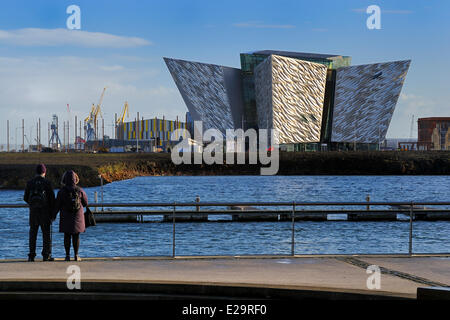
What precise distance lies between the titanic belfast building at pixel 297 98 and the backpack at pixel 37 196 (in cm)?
9447

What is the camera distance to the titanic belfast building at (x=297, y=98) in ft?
349

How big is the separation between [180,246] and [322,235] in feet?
25.0

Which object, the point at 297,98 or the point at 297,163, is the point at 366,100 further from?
the point at 297,163

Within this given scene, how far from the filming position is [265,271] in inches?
388

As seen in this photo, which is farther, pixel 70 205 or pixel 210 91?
pixel 210 91

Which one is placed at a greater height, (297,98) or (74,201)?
(297,98)

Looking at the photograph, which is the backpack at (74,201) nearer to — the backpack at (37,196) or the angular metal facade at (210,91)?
the backpack at (37,196)

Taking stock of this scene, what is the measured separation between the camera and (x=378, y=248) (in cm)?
2631

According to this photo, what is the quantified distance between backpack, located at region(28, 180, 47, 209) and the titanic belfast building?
3719 inches

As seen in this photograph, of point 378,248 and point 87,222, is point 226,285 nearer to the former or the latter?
point 87,222

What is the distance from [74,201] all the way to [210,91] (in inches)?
3905

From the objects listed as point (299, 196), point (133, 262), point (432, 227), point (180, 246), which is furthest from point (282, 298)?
point (299, 196)

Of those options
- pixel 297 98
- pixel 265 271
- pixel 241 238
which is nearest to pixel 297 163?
pixel 297 98

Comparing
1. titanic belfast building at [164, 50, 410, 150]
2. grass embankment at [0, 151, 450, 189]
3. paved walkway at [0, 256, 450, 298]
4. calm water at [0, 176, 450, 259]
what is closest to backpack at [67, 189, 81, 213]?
paved walkway at [0, 256, 450, 298]
